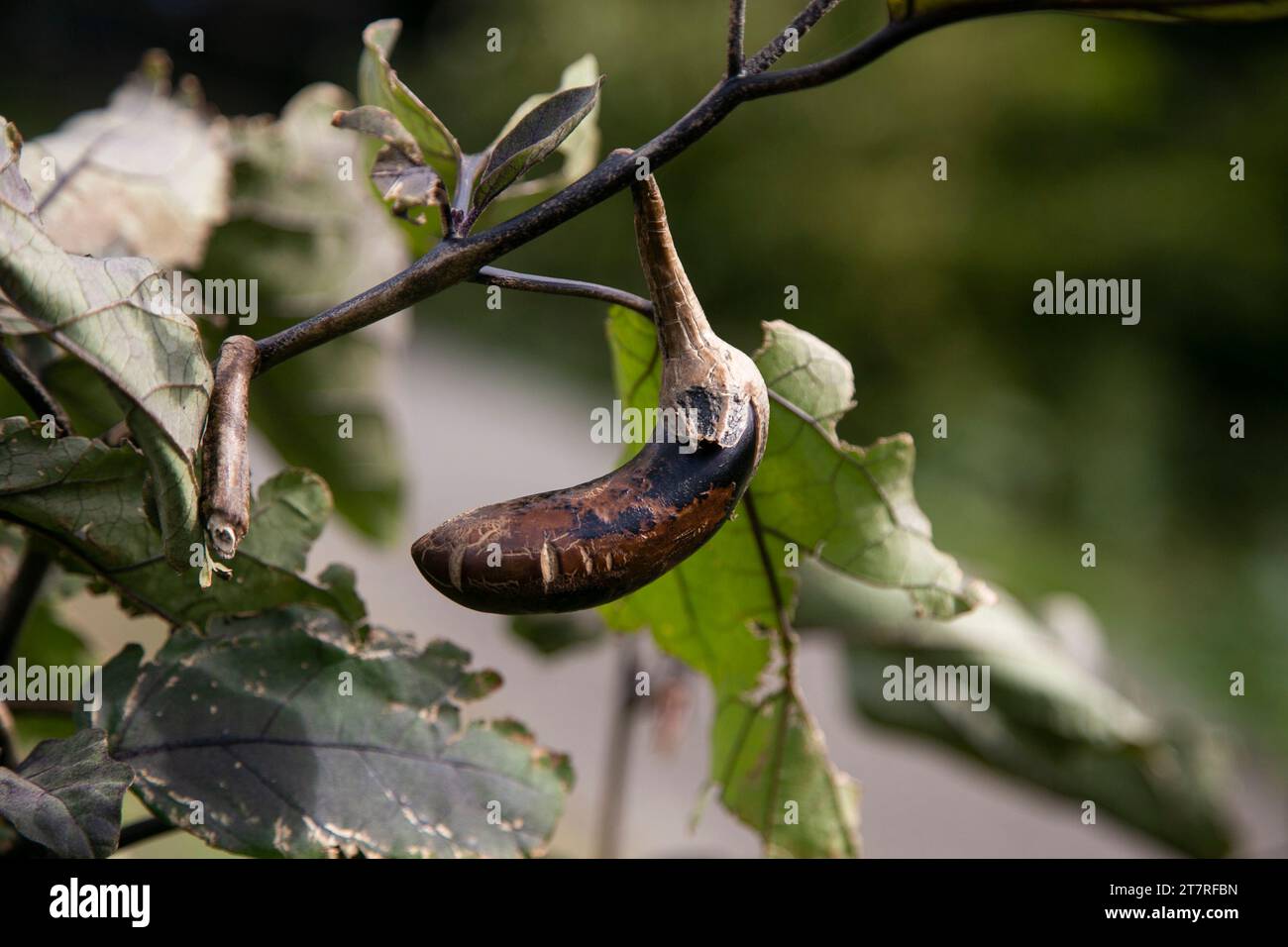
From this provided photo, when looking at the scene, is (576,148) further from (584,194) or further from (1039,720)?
(1039,720)

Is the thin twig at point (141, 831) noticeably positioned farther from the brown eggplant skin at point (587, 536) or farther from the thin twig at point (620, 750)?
the thin twig at point (620, 750)

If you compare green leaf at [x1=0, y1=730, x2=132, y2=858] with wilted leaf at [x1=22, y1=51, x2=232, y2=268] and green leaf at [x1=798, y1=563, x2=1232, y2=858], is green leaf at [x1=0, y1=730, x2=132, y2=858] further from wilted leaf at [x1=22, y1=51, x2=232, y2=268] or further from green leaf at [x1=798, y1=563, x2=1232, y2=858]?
green leaf at [x1=798, y1=563, x2=1232, y2=858]

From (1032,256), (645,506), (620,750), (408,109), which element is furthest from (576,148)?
(1032,256)

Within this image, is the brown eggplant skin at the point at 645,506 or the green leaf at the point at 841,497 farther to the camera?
the green leaf at the point at 841,497

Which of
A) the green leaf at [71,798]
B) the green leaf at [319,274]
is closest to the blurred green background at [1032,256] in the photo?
the green leaf at [319,274]

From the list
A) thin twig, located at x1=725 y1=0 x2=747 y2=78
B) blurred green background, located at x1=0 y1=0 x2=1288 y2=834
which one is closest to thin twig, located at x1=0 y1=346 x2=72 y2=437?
thin twig, located at x1=725 y1=0 x2=747 y2=78

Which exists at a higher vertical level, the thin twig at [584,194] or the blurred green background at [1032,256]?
the blurred green background at [1032,256]

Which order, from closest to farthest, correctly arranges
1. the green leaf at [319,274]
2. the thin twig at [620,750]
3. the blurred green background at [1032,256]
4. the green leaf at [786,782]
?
the green leaf at [786,782] → the green leaf at [319,274] → the thin twig at [620,750] → the blurred green background at [1032,256]
